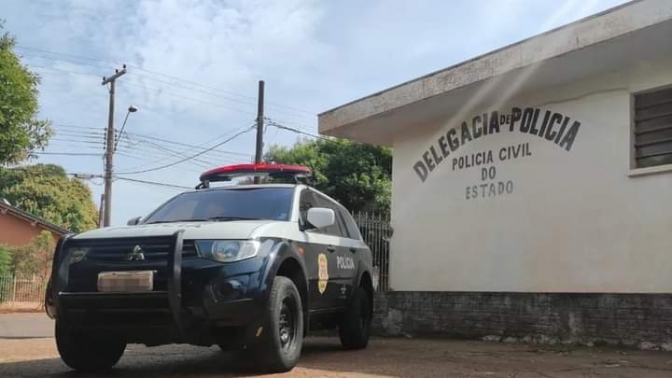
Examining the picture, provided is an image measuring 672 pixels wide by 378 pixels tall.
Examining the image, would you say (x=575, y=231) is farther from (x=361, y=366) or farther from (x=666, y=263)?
(x=361, y=366)

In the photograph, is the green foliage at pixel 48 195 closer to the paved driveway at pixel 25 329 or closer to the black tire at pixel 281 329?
the paved driveway at pixel 25 329

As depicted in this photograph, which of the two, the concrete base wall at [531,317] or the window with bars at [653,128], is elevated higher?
the window with bars at [653,128]

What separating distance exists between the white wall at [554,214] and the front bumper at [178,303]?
537 cm

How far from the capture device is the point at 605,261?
364 inches

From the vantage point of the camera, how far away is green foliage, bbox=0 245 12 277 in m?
27.9

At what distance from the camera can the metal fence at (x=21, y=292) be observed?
27.7m

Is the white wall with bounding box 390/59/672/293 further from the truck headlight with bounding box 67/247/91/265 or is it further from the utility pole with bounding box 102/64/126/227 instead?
the utility pole with bounding box 102/64/126/227

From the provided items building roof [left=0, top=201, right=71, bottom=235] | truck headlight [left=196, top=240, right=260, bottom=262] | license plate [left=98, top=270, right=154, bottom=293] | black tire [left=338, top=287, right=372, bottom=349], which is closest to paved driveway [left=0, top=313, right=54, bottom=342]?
black tire [left=338, top=287, right=372, bottom=349]

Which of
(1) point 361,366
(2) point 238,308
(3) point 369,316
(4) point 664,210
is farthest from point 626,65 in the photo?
(2) point 238,308

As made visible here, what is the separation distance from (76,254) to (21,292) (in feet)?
82.1

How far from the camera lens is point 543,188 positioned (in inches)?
399

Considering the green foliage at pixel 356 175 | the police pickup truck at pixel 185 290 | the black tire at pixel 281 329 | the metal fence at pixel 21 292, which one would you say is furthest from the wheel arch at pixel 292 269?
the metal fence at pixel 21 292

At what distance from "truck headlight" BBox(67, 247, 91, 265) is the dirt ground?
1073 mm

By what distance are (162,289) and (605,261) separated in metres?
6.10
